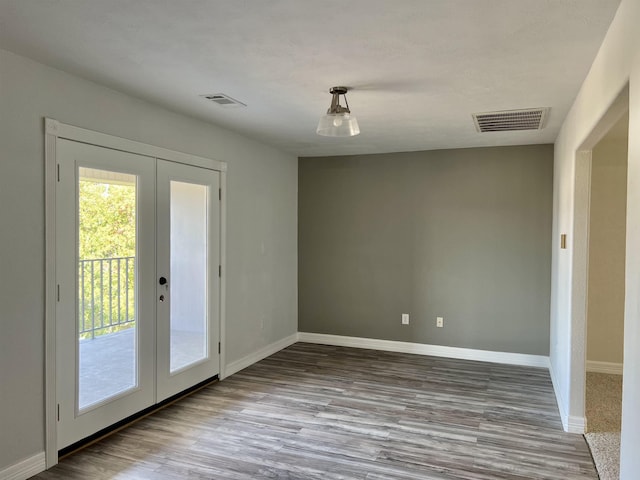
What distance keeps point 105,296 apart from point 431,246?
3.72 meters

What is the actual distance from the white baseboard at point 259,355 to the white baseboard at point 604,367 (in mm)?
3471

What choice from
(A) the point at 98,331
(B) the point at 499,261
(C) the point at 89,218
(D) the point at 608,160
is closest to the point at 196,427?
(A) the point at 98,331

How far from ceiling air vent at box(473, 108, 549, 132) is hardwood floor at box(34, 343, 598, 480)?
8.09 ft

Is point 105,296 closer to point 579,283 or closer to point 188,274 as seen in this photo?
point 188,274

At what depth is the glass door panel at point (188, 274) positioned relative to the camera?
3.93 metres

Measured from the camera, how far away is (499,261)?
5.29 metres

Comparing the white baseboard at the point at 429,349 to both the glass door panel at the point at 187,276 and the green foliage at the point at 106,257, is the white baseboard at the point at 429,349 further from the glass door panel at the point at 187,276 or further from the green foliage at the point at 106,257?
the green foliage at the point at 106,257

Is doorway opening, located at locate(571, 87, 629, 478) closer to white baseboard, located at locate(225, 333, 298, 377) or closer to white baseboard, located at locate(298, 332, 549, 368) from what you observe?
white baseboard, located at locate(298, 332, 549, 368)

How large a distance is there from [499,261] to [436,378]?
62.7 inches

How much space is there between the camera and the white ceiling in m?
2.05

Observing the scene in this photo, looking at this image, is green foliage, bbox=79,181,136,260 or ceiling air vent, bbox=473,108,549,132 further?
ceiling air vent, bbox=473,108,549,132

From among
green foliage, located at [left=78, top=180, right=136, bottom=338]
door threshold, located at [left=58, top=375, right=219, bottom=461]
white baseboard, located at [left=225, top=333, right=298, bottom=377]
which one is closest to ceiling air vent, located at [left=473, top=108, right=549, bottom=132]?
green foliage, located at [left=78, top=180, right=136, bottom=338]

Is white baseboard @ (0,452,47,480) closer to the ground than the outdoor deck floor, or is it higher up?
closer to the ground

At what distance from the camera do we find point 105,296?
3264 millimetres
